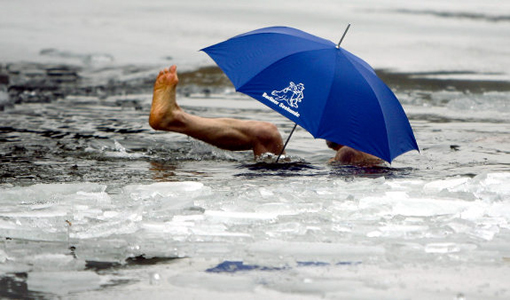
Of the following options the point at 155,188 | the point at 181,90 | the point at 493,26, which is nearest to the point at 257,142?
the point at 155,188

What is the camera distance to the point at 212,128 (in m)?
5.67

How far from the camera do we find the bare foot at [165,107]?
18.3 ft

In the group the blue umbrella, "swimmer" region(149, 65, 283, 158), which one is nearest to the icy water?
"swimmer" region(149, 65, 283, 158)

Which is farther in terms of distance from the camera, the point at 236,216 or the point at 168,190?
the point at 168,190

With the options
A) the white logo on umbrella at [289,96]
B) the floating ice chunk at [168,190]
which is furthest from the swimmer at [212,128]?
the floating ice chunk at [168,190]

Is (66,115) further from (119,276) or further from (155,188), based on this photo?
(119,276)

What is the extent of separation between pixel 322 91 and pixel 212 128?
1.00 metres

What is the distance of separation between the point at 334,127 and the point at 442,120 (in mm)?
3541

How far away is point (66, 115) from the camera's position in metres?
7.95

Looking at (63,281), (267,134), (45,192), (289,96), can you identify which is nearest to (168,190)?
(45,192)

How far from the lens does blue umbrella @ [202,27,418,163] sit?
4.97 meters

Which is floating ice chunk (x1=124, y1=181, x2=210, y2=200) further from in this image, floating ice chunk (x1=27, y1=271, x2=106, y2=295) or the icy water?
floating ice chunk (x1=27, y1=271, x2=106, y2=295)

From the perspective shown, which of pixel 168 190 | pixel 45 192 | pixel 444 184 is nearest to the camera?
pixel 45 192

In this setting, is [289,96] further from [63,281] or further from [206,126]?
[63,281]
